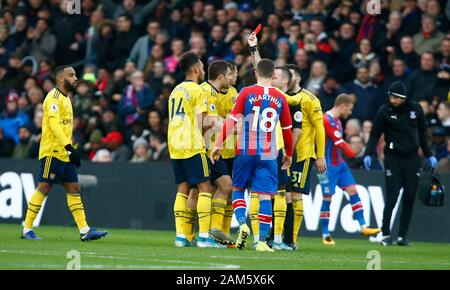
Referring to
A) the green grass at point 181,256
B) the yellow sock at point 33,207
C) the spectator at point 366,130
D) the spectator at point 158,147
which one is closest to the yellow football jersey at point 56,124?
the yellow sock at point 33,207

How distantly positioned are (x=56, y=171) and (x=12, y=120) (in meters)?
9.28

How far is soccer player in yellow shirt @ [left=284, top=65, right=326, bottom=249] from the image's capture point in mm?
16328

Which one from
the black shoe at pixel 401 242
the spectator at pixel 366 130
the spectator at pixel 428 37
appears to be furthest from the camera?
the spectator at pixel 428 37

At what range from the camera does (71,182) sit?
16406 mm

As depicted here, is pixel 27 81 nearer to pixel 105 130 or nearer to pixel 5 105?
pixel 5 105

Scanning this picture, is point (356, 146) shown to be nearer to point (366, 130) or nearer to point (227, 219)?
point (366, 130)

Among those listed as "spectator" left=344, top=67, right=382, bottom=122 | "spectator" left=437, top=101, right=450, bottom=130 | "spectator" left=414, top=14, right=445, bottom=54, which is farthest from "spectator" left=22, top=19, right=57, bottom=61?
"spectator" left=437, top=101, right=450, bottom=130

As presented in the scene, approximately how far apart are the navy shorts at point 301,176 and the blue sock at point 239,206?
1631 mm

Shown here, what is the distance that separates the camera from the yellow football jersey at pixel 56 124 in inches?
631

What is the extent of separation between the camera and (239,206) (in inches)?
588

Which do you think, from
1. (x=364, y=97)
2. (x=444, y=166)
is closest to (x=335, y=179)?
(x=444, y=166)

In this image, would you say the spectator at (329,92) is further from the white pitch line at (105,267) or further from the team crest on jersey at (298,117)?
the white pitch line at (105,267)
